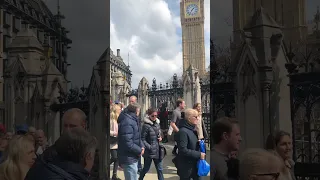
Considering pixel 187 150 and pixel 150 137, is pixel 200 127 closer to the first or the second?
pixel 187 150

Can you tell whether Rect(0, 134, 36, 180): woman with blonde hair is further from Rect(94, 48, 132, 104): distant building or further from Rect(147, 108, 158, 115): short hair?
Rect(147, 108, 158, 115): short hair

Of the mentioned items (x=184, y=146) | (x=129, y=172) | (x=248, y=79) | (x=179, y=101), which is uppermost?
(x=248, y=79)

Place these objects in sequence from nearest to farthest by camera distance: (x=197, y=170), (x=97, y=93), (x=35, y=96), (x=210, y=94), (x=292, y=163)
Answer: (x=292, y=163)
(x=210, y=94)
(x=197, y=170)
(x=97, y=93)
(x=35, y=96)

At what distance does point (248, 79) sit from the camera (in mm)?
2398

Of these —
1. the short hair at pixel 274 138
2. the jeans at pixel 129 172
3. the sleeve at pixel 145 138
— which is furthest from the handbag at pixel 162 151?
the short hair at pixel 274 138

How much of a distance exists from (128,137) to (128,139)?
0.7 inches

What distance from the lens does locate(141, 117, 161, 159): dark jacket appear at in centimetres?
352

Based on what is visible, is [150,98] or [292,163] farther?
[150,98]

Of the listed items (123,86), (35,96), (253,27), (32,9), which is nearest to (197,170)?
(123,86)

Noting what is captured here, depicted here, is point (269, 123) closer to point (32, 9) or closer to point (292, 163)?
point (292, 163)

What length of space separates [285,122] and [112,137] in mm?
1533

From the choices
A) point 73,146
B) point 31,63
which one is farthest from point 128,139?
point 73,146

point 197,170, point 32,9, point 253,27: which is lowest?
point 197,170

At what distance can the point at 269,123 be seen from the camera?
2373mm
